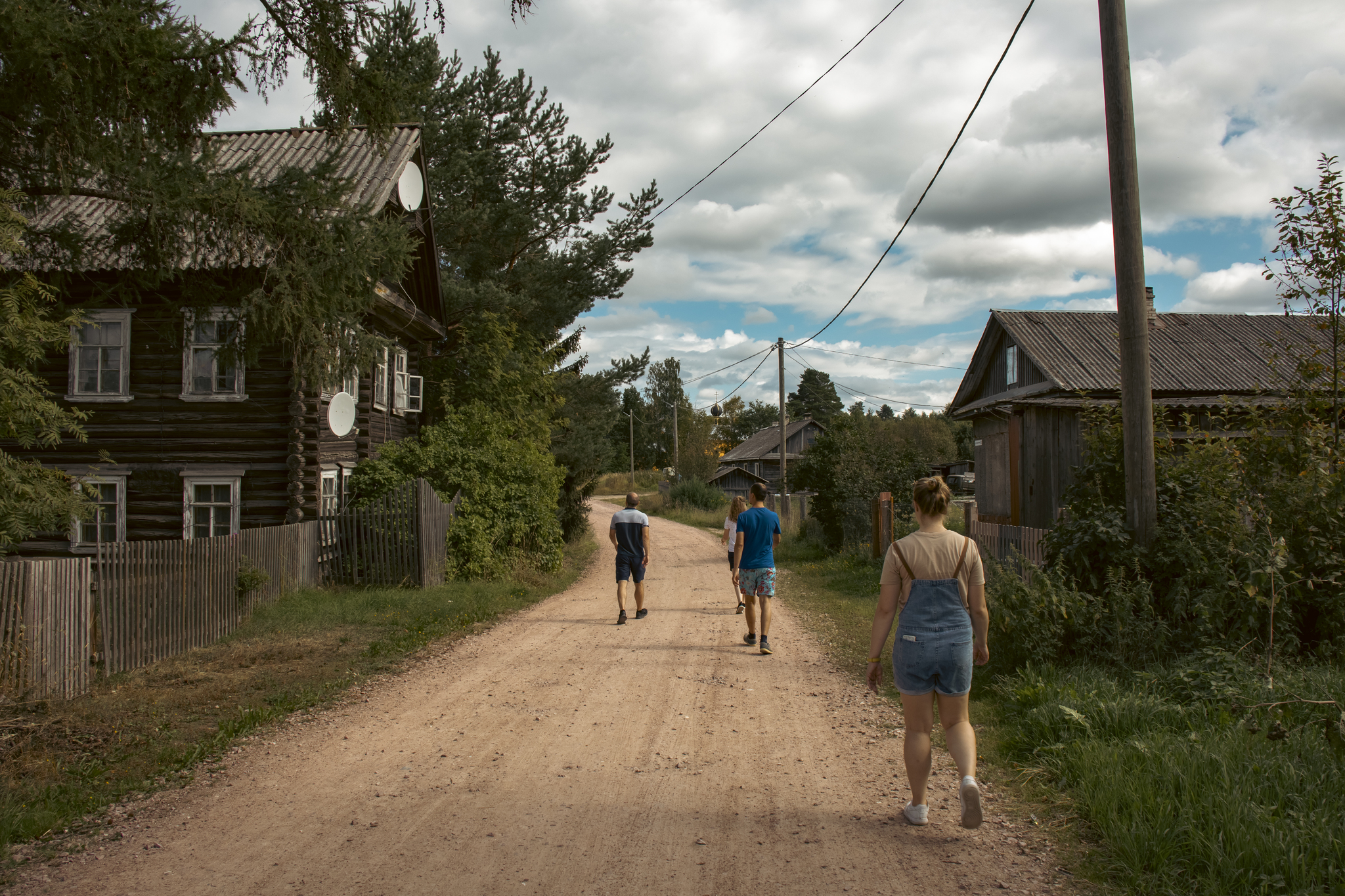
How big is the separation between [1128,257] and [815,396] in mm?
97955

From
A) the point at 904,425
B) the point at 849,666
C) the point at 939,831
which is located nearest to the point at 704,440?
the point at 904,425

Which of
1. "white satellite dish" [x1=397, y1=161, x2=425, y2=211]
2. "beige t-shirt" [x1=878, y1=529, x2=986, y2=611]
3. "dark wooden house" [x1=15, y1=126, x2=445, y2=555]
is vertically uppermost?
"white satellite dish" [x1=397, y1=161, x2=425, y2=211]

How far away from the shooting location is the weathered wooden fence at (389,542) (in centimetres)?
1300

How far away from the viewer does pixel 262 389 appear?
14234 mm

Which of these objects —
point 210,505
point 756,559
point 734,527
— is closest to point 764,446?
point 734,527

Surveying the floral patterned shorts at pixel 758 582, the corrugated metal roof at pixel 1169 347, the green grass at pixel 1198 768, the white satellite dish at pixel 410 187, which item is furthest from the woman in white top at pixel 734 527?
the white satellite dish at pixel 410 187

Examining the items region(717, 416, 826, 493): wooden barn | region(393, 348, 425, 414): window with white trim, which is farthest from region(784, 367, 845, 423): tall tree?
region(393, 348, 425, 414): window with white trim

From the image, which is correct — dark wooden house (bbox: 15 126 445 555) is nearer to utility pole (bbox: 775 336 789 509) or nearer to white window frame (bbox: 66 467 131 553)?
white window frame (bbox: 66 467 131 553)

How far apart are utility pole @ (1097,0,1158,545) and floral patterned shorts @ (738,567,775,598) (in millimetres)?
3611

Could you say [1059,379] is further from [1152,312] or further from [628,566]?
[628,566]

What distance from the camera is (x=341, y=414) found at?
14531 millimetres

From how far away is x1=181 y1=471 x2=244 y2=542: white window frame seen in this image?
46.9 ft

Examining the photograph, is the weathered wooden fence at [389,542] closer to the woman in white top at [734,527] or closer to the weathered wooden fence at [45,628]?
the woman in white top at [734,527]

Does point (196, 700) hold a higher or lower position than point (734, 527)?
lower
